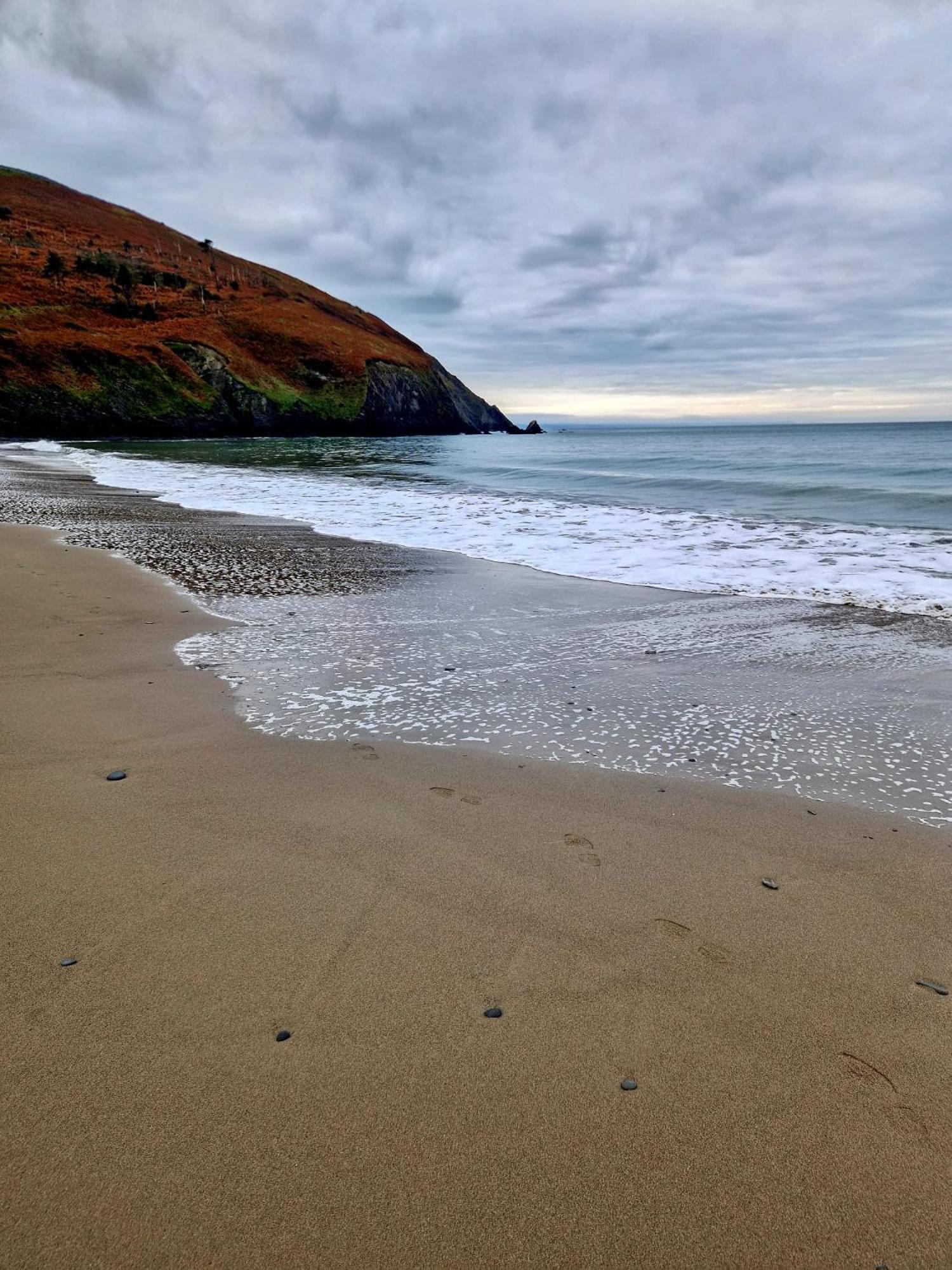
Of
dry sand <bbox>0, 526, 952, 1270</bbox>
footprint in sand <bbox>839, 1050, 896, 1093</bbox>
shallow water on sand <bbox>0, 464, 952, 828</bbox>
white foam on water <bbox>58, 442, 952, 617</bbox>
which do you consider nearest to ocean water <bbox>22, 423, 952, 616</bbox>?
white foam on water <bbox>58, 442, 952, 617</bbox>

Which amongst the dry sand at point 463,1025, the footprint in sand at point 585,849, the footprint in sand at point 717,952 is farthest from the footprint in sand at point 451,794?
the footprint in sand at point 717,952

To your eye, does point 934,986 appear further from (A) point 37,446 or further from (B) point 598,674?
(A) point 37,446

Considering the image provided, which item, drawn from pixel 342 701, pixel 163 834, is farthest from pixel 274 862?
pixel 342 701

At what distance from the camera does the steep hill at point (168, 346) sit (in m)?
43.7

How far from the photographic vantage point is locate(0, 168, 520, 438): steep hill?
43.7m

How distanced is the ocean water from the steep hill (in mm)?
11782

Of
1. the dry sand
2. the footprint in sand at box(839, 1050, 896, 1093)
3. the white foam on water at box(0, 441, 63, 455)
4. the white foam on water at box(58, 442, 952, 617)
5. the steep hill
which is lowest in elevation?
the dry sand

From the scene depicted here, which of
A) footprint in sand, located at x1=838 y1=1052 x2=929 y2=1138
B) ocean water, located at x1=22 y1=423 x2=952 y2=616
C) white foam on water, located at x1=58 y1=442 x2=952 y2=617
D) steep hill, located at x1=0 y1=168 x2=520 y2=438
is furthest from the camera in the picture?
steep hill, located at x1=0 y1=168 x2=520 y2=438

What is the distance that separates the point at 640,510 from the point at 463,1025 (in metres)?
14.7

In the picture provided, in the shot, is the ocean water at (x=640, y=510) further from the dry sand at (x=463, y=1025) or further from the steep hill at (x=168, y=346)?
the steep hill at (x=168, y=346)

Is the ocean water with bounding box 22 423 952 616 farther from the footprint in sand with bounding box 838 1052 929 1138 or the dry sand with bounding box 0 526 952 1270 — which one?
the footprint in sand with bounding box 838 1052 929 1138

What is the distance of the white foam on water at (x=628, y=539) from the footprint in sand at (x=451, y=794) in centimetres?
510

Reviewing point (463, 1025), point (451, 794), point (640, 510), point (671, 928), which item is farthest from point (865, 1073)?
point (640, 510)

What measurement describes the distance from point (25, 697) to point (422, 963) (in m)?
2.97
